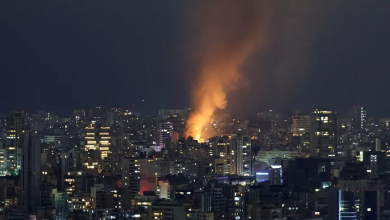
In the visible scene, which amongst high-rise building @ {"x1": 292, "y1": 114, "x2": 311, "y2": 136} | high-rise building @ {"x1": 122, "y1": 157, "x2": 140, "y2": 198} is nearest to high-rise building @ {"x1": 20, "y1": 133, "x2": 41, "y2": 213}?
high-rise building @ {"x1": 122, "y1": 157, "x2": 140, "y2": 198}

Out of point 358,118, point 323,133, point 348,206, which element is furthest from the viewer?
point 358,118

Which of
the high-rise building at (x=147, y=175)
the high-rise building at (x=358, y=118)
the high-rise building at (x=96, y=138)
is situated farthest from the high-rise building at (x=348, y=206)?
the high-rise building at (x=358, y=118)

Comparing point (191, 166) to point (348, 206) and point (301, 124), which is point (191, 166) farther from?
point (348, 206)

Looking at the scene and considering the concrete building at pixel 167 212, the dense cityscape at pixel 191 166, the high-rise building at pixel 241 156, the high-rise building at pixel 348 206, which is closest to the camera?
the concrete building at pixel 167 212

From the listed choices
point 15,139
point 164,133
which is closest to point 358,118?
point 164,133

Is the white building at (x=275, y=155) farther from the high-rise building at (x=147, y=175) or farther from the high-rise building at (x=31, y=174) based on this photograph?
the high-rise building at (x=31, y=174)

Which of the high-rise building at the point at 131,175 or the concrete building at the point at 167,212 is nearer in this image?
the concrete building at the point at 167,212

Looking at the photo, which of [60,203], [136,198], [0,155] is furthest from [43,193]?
[0,155]
